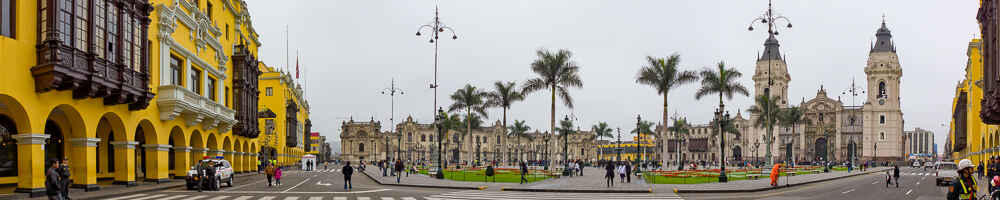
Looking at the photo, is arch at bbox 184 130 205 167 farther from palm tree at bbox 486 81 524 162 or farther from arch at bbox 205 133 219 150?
palm tree at bbox 486 81 524 162

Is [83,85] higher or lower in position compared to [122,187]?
higher

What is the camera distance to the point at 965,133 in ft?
225

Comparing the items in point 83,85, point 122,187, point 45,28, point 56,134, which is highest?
point 45,28

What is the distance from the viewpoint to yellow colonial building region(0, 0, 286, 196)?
20766 millimetres

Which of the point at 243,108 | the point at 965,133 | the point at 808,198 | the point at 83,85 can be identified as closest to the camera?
the point at 83,85

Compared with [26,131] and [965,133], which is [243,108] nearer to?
[26,131]

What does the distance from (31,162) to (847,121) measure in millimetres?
123673

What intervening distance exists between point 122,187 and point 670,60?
106 feet

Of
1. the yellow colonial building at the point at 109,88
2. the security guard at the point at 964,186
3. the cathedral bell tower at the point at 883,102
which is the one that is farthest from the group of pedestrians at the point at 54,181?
the cathedral bell tower at the point at 883,102

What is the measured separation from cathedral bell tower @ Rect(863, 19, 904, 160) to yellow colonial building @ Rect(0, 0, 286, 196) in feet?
342

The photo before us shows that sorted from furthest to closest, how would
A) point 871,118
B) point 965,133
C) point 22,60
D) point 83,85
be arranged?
point 871,118 < point 965,133 < point 83,85 < point 22,60

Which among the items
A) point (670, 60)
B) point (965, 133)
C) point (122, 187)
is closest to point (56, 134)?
point (122, 187)

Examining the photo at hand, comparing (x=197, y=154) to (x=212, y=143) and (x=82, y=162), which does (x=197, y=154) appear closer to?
(x=212, y=143)

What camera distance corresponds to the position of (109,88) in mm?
23688
